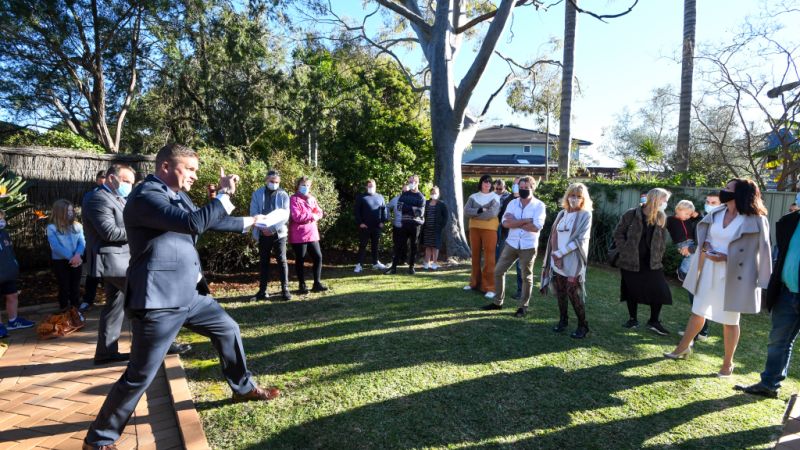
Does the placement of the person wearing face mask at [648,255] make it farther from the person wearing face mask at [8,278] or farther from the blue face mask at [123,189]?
the person wearing face mask at [8,278]

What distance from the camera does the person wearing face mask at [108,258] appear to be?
4.32 meters

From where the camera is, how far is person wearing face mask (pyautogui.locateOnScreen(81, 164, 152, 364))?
4.32 m

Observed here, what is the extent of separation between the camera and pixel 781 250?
404 centimetres

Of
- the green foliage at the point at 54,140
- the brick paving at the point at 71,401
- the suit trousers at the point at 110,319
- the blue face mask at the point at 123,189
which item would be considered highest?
the green foliage at the point at 54,140

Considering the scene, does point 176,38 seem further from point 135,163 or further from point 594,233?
point 594,233

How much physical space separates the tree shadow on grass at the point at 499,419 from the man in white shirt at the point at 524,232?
1.86m

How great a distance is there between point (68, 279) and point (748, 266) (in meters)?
7.85

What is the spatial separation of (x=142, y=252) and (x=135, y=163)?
7.37m

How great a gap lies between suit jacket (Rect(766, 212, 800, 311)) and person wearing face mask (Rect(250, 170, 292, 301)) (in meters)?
5.70

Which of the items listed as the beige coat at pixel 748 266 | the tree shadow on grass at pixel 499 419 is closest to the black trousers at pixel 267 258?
the tree shadow on grass at pixel 499 419

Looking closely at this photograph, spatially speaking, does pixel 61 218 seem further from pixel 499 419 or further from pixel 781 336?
pixel 781 336

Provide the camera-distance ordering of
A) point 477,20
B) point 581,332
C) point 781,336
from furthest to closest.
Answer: point 477,20 < point 581,332 < point 781,336

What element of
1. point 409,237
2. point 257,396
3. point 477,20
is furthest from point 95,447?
point 477,20

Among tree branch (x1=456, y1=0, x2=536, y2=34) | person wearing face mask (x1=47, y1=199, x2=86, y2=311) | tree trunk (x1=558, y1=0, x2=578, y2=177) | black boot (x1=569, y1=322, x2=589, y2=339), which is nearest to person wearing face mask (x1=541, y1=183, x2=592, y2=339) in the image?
black boot (x1=569, y1=322, x2=589, y2=339)
